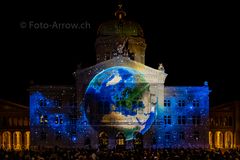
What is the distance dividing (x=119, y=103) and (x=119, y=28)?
10.9 m

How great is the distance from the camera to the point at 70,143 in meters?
65.4

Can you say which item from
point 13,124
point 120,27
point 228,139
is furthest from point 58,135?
point 228,139

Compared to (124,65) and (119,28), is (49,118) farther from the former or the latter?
(119,28)

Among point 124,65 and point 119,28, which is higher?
point 119,28

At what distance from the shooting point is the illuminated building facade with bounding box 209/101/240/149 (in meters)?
72.3

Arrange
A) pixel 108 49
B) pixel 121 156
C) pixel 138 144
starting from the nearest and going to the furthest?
pixel 121 156, pixel 138 144, pixel 108 49

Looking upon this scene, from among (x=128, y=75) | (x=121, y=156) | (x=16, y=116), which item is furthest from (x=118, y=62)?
(x=121, y=156)

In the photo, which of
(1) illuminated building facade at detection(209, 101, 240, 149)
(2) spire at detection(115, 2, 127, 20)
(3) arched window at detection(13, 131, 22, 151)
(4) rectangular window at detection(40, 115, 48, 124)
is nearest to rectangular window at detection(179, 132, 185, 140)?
(1) illuminated building facade at detection(209, 101, 240, 149)

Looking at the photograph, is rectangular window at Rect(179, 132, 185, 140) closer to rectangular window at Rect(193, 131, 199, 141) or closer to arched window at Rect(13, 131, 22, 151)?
rectangular window at Rect(193, 131, 199, 141)

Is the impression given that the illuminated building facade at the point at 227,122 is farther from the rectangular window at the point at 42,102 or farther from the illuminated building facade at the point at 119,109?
the rectangular window at the point at 42,102

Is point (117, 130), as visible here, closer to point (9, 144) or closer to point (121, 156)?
point (9, 144)

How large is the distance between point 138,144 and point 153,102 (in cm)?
514

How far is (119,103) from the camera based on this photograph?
64.9 meters

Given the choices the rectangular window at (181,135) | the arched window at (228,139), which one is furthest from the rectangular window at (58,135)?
the arched window at (228,139)
